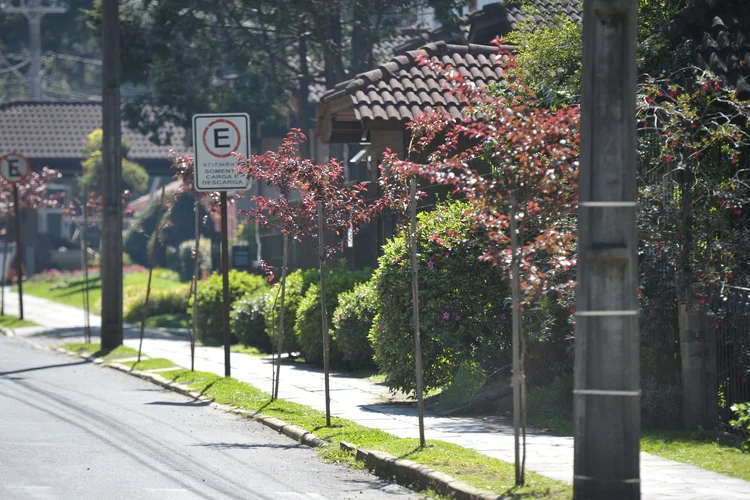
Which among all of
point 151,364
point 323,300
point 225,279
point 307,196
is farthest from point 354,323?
point 323,300

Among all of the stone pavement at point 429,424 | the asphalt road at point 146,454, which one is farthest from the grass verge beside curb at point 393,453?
the stone pavement at point 429,424

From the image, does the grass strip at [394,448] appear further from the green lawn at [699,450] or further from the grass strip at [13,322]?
the grass strip at [13,322]

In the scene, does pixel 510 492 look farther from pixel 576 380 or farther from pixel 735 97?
pixel 735 97

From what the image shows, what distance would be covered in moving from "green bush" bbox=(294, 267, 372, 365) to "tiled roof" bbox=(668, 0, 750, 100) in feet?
21.3

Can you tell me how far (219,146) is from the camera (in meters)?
16.0

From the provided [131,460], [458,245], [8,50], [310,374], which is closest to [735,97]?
[458,245]

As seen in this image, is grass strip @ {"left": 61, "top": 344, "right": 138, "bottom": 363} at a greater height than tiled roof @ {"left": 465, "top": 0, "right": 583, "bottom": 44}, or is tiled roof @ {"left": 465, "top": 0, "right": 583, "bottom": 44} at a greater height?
tiled roof @ {"left": 465, "top": 0, "right": 583, "bottom": 44}

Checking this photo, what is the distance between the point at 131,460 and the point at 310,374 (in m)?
7.12

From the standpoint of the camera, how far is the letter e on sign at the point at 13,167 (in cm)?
2677

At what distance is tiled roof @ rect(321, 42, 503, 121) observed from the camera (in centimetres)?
1777

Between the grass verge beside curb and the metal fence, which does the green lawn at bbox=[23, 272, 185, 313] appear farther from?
the metal fence

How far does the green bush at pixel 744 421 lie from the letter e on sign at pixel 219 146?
7971mm

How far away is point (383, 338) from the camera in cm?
1334

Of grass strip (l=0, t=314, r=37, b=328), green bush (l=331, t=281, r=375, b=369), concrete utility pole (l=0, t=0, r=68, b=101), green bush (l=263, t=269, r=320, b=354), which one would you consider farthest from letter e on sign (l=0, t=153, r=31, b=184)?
concrete utility pole (l=0, t=0, r=68, b=101)
